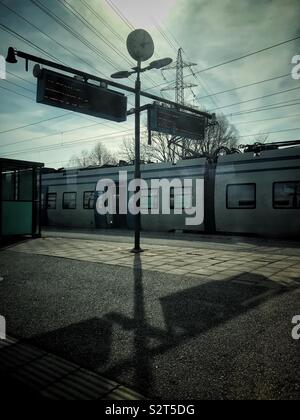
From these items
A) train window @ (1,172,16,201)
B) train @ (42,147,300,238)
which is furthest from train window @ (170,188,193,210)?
train window @ (1,172,16,201)

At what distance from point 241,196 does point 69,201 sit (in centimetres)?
1147

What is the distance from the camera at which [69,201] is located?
2094 centimetres

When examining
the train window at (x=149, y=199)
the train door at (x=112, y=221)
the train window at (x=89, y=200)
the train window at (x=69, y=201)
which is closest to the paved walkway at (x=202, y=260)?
the train window at (x=149, y=199)

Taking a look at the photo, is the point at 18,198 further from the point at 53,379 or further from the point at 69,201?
the point at 53,379

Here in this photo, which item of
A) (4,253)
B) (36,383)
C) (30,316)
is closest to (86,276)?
→ (30,316)

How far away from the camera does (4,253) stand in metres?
9.67

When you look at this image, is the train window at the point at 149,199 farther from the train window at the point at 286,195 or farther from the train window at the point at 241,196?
the train window at the point at 286,195

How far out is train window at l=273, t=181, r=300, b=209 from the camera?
12.5 m

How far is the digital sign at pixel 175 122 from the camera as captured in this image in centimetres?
1119

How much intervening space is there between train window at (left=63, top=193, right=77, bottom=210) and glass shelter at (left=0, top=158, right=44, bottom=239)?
658cm

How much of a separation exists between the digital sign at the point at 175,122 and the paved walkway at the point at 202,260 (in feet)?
13.9

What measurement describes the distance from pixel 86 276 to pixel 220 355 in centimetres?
387

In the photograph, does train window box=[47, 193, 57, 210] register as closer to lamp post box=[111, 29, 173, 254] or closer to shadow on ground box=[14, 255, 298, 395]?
lamp post box=[111, 29, 173, 254]
